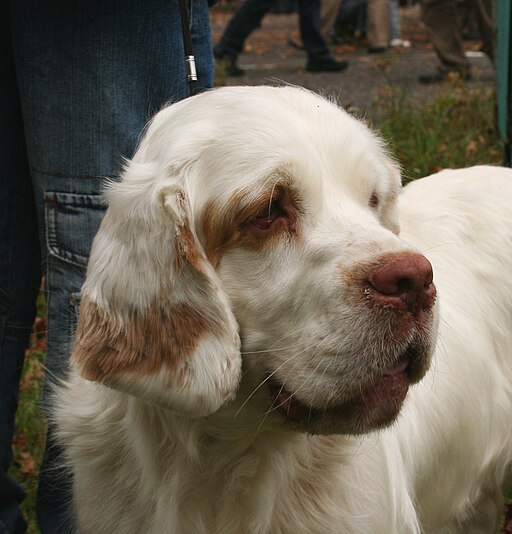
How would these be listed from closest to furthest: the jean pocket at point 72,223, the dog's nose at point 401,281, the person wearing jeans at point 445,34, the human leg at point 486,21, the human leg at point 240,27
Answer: the dog's nose at point 401,281, the jean pocket at point 72,223, the human leg at point 486,21, the person wearing jeans at point 445,34, the human leg at point 240,27

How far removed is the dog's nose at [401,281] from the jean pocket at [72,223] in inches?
41.0

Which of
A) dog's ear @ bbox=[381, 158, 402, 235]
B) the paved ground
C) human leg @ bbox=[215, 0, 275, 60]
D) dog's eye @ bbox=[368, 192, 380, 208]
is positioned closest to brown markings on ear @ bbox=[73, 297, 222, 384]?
dog's eye @ bbox=[368, 192, 380, 208]

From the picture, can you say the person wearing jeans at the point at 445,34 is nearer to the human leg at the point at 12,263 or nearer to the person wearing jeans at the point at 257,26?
the person wearing jeans at the point at 257,26

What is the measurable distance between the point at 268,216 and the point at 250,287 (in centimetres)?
17

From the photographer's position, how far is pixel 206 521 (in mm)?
2637

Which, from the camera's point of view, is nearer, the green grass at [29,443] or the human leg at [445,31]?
the green grass at [29,443]

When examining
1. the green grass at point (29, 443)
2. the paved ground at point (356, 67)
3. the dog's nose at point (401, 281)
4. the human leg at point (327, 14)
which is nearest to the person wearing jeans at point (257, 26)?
the paved ground at point (356, 67)

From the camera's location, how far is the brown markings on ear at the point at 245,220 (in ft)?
7.75

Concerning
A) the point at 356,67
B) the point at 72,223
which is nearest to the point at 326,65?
the point at 356,67

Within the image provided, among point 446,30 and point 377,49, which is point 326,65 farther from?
point 446,30

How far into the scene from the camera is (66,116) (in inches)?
114

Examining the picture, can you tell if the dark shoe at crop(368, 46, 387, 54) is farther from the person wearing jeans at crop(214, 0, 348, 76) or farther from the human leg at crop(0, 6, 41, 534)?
the human leg at crop(0, 6, 41, 534)

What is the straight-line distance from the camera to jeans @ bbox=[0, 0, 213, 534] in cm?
284

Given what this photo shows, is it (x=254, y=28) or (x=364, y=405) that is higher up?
(x=364, y=405)
